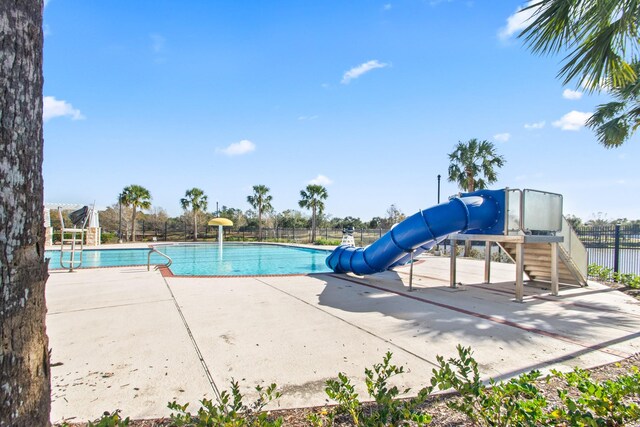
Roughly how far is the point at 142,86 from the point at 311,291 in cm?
925

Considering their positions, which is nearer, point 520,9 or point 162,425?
point 162,425

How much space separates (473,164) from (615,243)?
10563 mm

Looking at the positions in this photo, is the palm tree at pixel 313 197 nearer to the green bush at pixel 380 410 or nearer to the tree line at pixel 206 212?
the tree line at pixel 206 212

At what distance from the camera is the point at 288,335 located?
4.30 meters

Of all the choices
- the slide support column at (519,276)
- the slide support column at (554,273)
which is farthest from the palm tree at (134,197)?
the slide support column at (554,273)

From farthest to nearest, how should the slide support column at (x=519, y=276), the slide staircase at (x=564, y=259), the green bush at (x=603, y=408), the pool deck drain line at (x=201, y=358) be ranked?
the slide staircase at (x=564, y=259), the slide support column at (x=519, y=276), the pool deck drain line at (x=201, y=358), the green bush at (x=603, y=408)

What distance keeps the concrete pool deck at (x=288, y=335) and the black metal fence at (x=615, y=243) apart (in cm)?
261

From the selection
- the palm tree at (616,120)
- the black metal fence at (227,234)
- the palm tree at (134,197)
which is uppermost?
the palm tree at (616,120)

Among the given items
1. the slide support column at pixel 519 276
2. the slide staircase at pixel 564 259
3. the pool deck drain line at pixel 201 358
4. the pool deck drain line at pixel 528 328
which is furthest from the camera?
the slide staircase at pixel 564 259

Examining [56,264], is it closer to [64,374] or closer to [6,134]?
[64,374]

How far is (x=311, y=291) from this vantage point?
7.30 m

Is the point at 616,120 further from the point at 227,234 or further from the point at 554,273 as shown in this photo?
the point at 227,234

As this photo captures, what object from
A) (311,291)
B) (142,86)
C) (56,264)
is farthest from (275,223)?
(311,291)

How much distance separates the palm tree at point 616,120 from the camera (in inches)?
308
